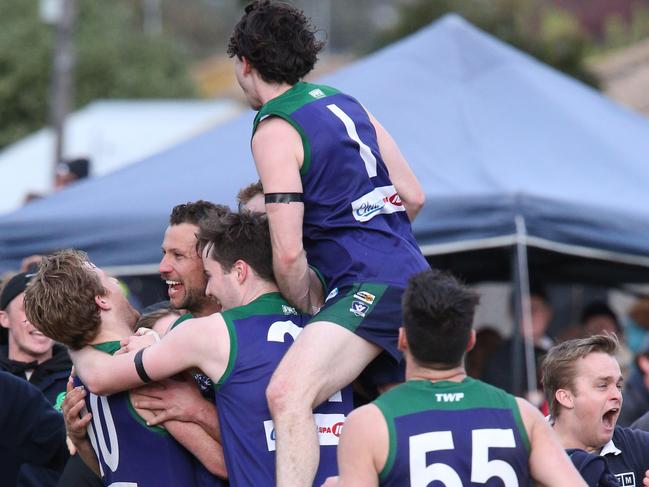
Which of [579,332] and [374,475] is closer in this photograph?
[374,475]

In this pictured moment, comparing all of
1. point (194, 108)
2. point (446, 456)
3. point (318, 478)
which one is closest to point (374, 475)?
point (446, 456)

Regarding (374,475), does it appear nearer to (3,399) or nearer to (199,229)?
(199,229)

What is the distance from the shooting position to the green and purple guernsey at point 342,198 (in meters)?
4.45

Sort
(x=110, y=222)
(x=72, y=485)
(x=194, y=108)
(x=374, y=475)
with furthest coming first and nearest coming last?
(x=194, y=108)
(x=110, y=222)
(x=72, y=485)
(x=374, y=475)

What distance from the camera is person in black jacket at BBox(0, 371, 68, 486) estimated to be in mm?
5070

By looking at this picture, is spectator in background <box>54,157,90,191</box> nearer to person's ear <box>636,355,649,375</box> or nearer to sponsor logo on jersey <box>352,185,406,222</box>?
person's ear <box>636,355,649,375</box>

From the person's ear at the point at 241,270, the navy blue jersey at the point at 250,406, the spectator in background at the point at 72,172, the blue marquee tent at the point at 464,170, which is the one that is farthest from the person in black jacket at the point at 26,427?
the spectator in background at the point at 72,172

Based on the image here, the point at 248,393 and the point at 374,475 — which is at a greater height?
the point at 248,393

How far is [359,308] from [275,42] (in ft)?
3.31

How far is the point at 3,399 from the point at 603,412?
2386 millimetres

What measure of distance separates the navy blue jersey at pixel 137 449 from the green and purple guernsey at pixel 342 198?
82 cm

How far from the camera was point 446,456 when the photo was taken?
11.7 ft

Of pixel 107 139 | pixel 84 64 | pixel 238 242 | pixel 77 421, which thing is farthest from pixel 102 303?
pixel 84 64

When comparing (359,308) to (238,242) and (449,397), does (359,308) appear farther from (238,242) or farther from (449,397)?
(449,397)
